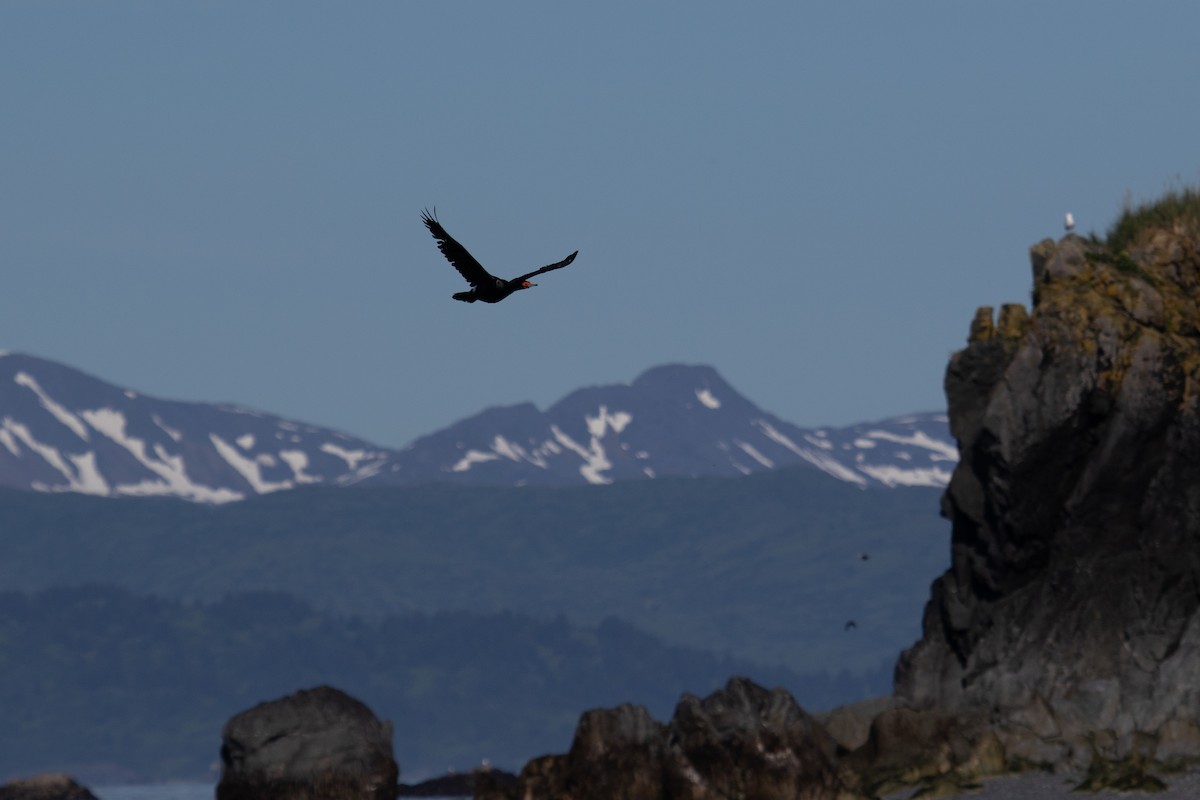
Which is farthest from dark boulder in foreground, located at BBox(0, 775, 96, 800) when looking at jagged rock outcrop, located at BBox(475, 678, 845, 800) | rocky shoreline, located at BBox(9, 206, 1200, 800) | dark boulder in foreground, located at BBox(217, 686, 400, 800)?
jagged rock outcrop, located at BBox(475, 678, 845, 800)

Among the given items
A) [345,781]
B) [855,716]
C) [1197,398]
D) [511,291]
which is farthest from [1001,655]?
[511,291]

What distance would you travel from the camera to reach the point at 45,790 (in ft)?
397

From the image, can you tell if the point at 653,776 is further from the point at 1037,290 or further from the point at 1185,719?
the point at 1037,290

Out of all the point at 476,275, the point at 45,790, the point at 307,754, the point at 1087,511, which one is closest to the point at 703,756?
the point at 307,754

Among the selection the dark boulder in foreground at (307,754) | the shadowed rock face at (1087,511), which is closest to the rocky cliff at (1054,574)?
the shadowed rock face at (1087,511)

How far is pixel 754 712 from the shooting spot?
51.9 metres

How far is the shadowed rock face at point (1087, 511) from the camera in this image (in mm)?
54719

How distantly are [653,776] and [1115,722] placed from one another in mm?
11166

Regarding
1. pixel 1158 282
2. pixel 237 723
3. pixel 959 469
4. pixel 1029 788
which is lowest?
pixel 1029 788

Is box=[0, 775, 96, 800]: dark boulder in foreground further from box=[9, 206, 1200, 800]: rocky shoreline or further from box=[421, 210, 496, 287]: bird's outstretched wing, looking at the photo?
box=[421, 210, 496, 287]: bird's outstretched wing

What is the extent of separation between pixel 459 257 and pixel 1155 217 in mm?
31564

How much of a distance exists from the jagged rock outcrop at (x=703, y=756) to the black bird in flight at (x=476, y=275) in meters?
19.0

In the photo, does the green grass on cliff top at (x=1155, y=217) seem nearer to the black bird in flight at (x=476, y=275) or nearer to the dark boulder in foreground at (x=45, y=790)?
the black bird in flight at (x=476, y=275)

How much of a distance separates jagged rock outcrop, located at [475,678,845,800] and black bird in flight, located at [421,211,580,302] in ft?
62.2
